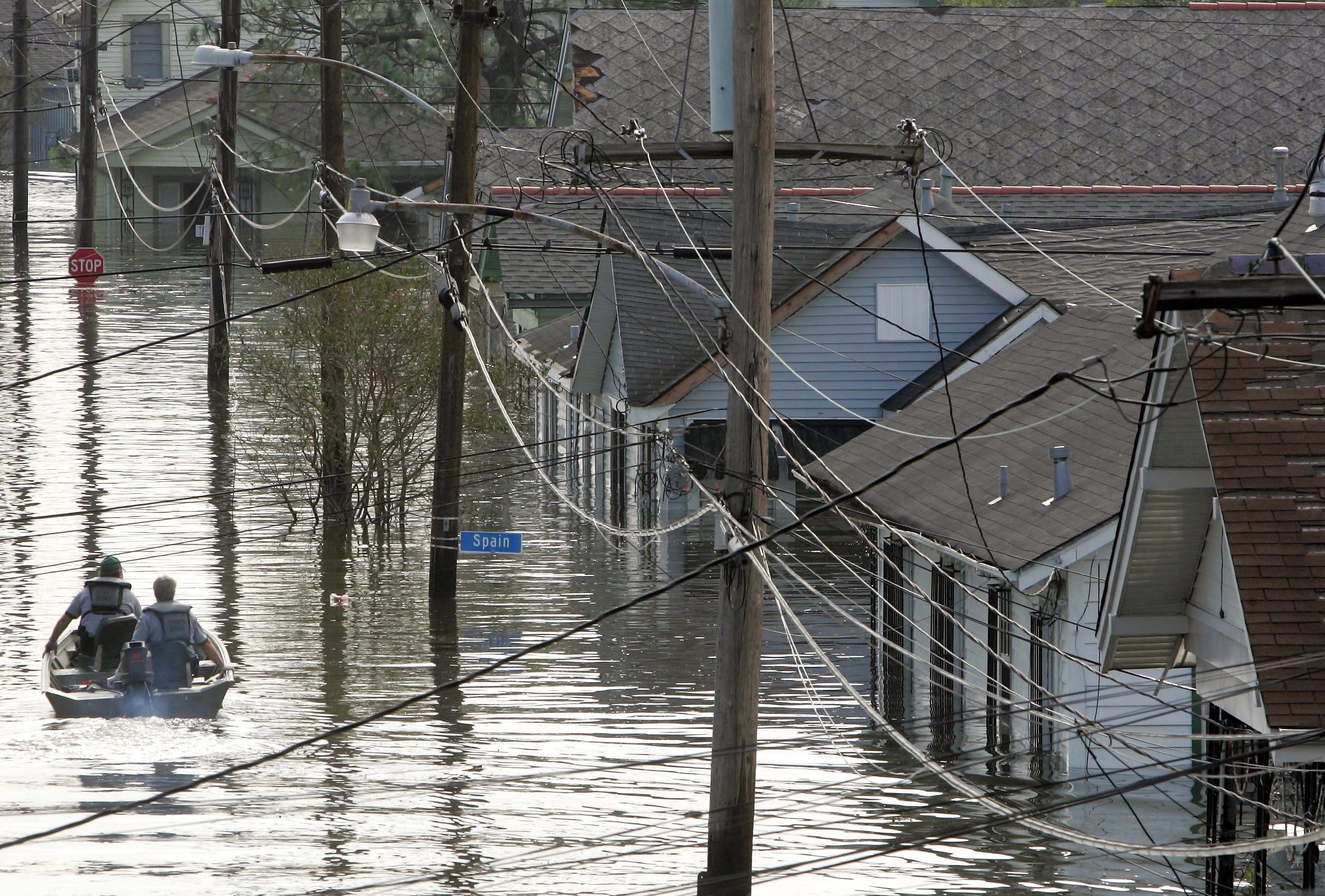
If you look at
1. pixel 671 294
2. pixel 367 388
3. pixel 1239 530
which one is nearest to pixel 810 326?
pixel 671 294

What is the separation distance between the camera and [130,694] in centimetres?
1962

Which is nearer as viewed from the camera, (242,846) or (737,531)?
(737,531)

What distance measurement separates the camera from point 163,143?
58781mm

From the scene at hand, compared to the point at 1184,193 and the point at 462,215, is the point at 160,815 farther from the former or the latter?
the point at 1184,193

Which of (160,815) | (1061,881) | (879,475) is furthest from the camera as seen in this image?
(879,475)

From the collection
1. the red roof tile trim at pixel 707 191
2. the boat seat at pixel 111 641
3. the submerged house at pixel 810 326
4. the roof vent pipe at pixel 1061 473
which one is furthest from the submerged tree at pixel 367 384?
the roof vent pipe at pixel 1061 473

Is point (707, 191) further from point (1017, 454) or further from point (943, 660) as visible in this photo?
point (943, 660)

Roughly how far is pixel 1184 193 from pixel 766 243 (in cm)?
2640

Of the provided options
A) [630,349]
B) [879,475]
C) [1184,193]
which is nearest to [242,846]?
[879,475]

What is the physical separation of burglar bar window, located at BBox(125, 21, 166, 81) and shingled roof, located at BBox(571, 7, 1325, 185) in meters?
31.6

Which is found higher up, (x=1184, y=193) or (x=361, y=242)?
(x=1184, y=193)

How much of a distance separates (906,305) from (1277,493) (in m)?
17.3

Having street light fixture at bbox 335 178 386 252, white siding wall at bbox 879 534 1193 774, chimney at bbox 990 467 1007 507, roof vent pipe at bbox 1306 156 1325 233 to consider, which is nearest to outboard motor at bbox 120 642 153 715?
street light fixture at bbox 335 178 386 252

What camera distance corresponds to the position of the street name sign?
23.9 m
